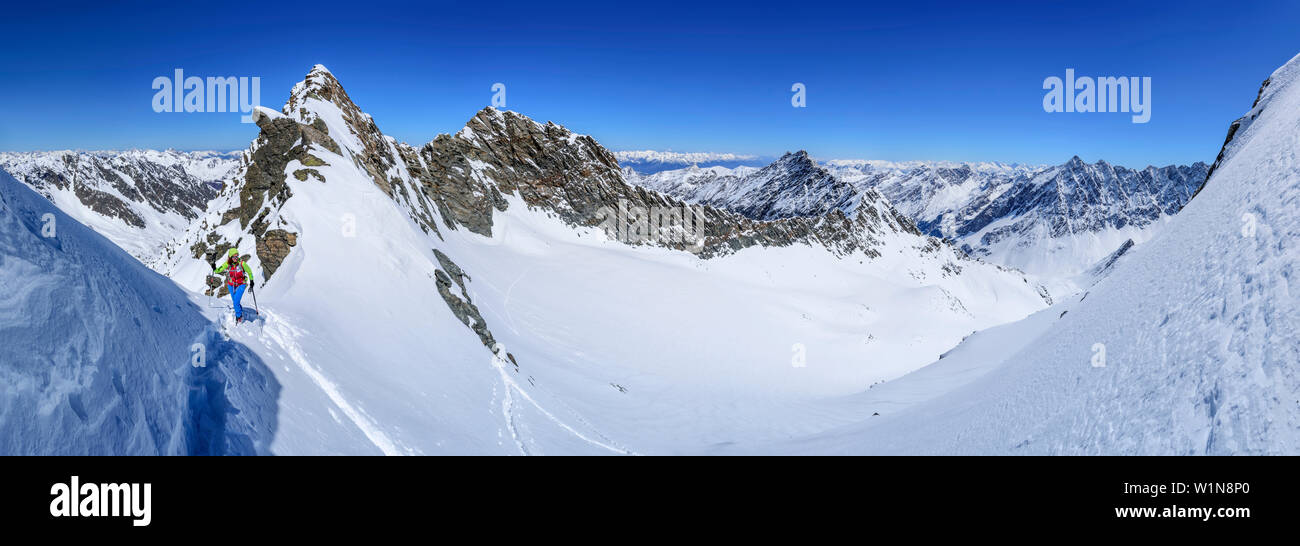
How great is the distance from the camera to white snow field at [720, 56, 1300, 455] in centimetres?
622

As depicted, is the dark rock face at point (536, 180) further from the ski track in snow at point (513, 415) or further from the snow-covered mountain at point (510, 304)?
the ski track in snow at point (513, 415)

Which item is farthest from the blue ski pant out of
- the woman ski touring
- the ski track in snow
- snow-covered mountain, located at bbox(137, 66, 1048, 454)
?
the ski track in snow

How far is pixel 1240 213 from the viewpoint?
10.2 m

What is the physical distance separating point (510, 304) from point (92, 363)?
2880 centimetres

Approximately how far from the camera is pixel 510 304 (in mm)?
34375

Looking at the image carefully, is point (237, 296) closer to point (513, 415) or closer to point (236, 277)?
point (236, 277)

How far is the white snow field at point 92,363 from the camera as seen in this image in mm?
4996

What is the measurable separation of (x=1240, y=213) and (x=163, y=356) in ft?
68.4

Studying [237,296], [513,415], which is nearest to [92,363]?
[237,296]

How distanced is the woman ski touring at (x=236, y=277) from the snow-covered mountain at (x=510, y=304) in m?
0.81

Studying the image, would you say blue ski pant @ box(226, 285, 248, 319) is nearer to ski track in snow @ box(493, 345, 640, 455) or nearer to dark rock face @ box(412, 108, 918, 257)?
ski track in snow @ box(493, 345, 640, 455)

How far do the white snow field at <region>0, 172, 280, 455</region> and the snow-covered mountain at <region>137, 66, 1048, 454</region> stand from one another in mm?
1161
